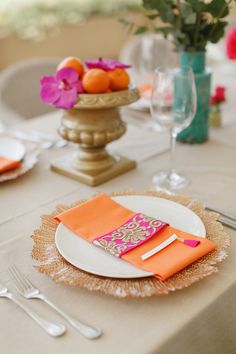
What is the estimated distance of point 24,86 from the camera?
6.29 feet

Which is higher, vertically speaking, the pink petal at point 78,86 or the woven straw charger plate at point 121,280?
the pink petal at point 78,86

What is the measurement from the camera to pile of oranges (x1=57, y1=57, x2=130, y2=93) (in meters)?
1.08

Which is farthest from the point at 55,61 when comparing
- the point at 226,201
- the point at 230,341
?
the point at 230,341

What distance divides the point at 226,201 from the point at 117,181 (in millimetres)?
250

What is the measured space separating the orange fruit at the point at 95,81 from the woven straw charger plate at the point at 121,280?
345mm

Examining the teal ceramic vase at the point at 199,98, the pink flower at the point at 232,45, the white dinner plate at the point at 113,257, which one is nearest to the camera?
the white dinner plate at the point at 113,257

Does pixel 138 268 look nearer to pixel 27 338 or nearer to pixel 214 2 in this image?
pixel 27 338

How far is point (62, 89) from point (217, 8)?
1.37ft

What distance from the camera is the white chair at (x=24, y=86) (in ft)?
6.13

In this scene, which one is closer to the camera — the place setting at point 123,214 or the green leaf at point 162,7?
the place setting at point 123,214

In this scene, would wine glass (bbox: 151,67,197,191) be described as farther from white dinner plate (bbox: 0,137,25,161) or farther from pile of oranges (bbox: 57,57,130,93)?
white dinner plate (bbox: 0,137,25,161)

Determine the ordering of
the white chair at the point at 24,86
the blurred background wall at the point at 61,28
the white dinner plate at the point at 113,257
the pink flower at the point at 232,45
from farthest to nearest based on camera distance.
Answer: the blurred background wall at the point at 61,28 → the white chair at the point at 24,86 → the pink flower at the point at 232,45 → the white dinner plate at the point at 113,257

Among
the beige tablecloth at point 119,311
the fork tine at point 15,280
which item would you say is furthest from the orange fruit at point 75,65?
the fork tine at point 15,280

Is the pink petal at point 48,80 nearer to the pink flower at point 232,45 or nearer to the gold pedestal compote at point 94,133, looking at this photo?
the gold pedestal compote at point 94,133
